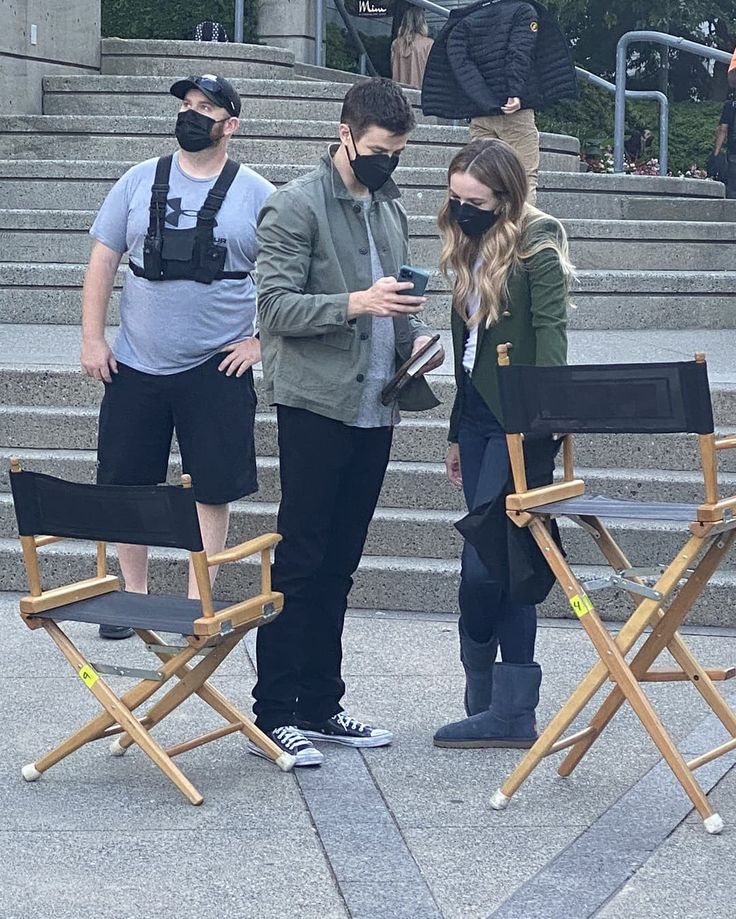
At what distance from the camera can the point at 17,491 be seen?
4180 millimetres

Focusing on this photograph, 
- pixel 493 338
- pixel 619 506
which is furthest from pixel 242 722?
pixel 493 338

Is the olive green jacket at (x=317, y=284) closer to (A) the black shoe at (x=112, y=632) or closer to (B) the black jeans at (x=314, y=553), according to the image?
(B) the black jeans at (x=314, y=553)

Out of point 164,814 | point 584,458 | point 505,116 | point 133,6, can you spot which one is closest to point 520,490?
point 164,814

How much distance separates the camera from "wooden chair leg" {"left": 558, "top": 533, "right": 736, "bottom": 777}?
166 inches

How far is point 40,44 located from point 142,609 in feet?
28.9

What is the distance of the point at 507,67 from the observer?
8.77m

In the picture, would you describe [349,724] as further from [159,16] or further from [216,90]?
[159,16]

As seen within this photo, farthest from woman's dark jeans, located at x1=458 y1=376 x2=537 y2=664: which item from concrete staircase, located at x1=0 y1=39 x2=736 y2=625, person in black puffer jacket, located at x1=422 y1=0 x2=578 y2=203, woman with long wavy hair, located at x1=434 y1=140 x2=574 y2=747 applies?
person in black puffer jacket, located at x1=422 y1=0 x2=578 y2=203

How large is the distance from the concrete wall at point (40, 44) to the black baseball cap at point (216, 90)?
6.95 metres

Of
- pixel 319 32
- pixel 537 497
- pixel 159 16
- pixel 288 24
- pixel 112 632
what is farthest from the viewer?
pixel 159 16

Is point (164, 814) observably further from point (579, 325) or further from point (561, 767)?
point (579, 325)

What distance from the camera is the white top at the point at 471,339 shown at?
4.53 m

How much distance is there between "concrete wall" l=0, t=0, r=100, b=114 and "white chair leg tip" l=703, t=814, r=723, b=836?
9.22 m

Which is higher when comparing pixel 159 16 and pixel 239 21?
pixel 159 16
